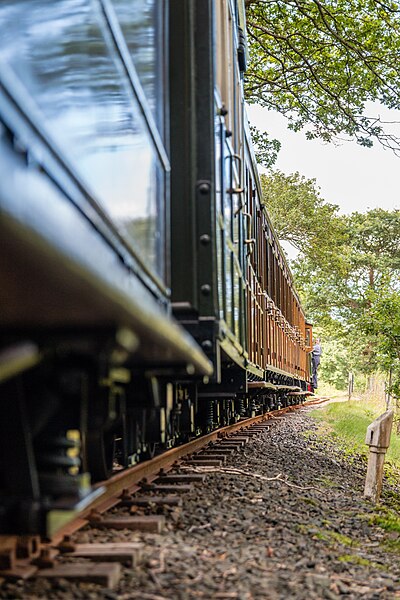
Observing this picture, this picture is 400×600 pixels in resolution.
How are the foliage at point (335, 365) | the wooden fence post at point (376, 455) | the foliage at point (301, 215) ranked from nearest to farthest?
the wooden fence post at point (376, 455) < the foliage at point (301, 215) < the foliage at point (335, 365)

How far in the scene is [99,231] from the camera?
2070mm

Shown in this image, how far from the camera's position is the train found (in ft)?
4.50

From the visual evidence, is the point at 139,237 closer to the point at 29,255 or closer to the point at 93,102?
the point at 93,102

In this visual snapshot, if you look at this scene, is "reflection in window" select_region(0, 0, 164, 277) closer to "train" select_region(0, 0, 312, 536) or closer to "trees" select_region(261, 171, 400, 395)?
"train" select_region(0, 0, 312, 536)

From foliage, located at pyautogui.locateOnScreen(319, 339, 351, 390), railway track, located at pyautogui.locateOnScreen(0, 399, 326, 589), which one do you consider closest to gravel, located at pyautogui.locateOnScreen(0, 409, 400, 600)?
railway track, located at pyautogui.locateOnScreen(0, 399, 326, 589)

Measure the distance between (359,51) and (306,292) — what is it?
30.5m

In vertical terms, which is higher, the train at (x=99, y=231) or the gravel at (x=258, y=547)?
the train at (x=99, y=231)

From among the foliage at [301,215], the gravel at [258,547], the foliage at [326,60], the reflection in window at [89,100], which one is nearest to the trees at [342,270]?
the foliage at [301,215]

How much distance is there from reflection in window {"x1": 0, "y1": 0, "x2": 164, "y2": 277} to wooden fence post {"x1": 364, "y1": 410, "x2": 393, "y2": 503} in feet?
14.0

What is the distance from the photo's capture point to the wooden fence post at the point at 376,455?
6.66 meters

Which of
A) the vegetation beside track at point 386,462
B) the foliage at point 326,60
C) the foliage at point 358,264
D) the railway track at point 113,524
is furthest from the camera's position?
the foliage at point 358,264

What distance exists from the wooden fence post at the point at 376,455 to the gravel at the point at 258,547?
17cm

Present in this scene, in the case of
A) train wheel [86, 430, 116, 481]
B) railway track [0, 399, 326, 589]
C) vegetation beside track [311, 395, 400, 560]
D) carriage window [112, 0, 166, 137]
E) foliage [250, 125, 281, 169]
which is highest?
foliage [250, 125, 281, 169]

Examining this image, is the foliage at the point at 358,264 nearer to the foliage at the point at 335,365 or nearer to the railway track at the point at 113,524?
the foliage at the point at 335,365
